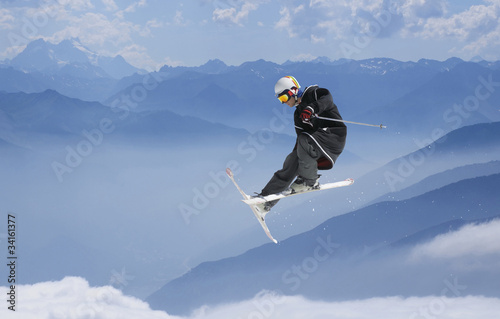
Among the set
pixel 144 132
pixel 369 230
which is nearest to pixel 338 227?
pixel 369 230

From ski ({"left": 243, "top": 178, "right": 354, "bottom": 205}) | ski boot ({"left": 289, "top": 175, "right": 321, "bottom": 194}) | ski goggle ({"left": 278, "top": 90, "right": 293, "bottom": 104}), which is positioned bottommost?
ski ({"left": 243, "top": 178, "right": 354, "bottom": 205})

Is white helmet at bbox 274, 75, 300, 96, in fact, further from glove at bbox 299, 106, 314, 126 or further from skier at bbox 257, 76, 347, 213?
glove at bbox 299, 106, 314, 126

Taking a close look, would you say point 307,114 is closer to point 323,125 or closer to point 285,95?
point 285,95

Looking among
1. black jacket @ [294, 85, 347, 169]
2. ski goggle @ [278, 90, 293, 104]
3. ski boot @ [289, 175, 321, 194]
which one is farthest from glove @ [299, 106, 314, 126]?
ski boot @ [289, 175, 321, 194]

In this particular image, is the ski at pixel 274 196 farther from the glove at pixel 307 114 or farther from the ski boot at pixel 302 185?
the glove at pixel 307 114

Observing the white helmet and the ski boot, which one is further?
the ski boot

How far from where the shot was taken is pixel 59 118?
11656cm

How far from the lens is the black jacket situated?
954cm

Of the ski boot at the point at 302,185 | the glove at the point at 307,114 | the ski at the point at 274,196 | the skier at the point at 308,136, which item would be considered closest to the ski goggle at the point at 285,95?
the skier at the point at 308,136

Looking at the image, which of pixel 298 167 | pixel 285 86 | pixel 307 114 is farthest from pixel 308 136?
pixel 285 86

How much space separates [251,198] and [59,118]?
11613 centimetres

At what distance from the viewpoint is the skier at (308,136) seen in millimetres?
9430

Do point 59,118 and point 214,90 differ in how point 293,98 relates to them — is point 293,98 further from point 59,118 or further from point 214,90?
point 214,90

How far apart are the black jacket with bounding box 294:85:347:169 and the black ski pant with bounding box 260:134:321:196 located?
0.15 metres
